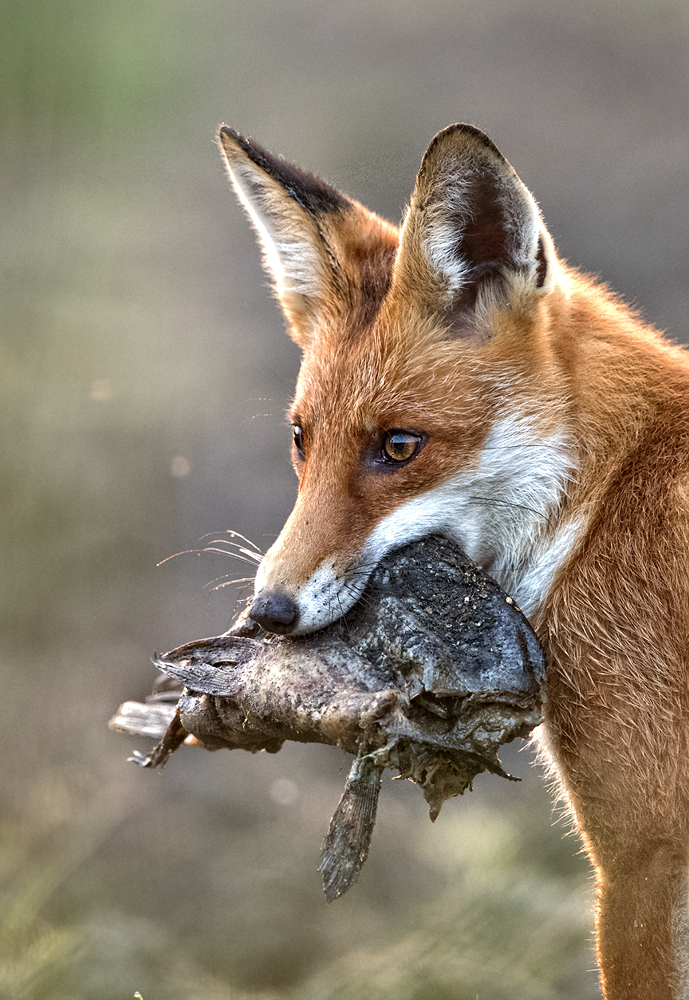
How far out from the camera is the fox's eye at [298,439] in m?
3.33

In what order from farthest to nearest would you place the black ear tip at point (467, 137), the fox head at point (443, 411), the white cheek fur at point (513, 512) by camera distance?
the white cheek fur at point (513, 512)
the fox head at point (443, 411)
the black ear tip at point (467, 137)

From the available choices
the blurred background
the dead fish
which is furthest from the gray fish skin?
the blurred background

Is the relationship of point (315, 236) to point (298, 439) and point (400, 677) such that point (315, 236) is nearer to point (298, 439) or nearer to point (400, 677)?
point (298, 439)

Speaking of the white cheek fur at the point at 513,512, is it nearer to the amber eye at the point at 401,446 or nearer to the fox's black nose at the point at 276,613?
the amber eye at the point at 401,446

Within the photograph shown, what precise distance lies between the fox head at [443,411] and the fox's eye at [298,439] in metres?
0.05

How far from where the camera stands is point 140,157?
859cm

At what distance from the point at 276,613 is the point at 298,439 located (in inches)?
36.3

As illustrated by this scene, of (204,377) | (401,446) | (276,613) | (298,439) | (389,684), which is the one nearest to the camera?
(389,684)

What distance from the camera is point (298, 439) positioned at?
339cm

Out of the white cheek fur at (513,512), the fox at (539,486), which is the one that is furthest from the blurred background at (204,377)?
the white cheek fur at (513,512)

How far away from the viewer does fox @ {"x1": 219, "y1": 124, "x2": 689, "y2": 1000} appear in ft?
8.82

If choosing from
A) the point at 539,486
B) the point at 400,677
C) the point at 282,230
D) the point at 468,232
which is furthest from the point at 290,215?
the point at 400,677

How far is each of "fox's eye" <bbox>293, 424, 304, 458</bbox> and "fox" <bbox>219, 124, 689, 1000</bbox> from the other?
0.02 meters

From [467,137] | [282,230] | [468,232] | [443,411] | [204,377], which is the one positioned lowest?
[204,377]
